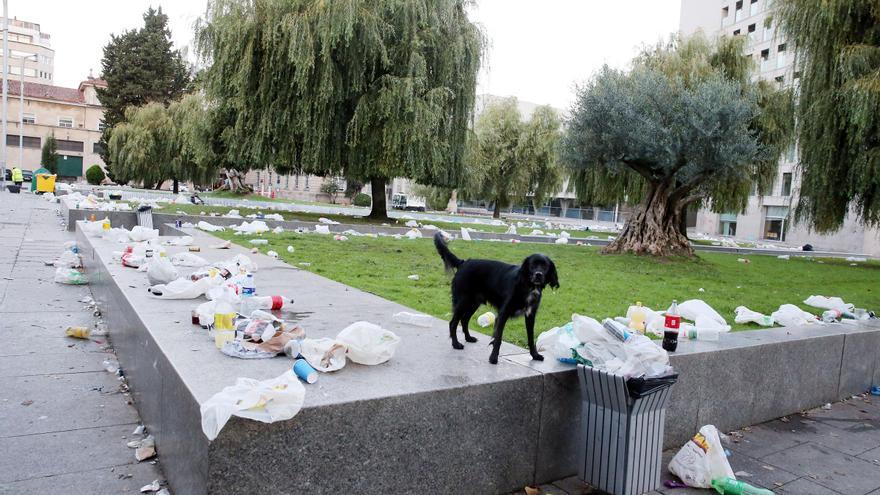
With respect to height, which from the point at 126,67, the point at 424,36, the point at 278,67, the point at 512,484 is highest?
the point at 126,67

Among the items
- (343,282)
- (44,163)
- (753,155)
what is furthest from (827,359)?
(44,163)

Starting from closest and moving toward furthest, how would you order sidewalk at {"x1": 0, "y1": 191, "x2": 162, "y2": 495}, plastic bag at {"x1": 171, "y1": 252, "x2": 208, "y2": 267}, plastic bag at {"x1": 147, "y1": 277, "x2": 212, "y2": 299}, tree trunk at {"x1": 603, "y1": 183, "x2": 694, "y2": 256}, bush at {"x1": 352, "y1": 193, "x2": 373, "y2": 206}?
sidewalk at {"x1": 0, "y1": 191, "x2": 162, "y2": 495}
plastic bag at {"x1": 147, "y1": 277, "x2": 212, "y2": 299}
plastic bag at {"x1": 171, "y1": 252, "x2": 208, "y2": 267}
tree trunk at {"x1": 603, "y1": 183, "x2": 694, "y2": 256}
bush at {"x1": 352, "y1": 193, "x2": 373, "y2": 206}

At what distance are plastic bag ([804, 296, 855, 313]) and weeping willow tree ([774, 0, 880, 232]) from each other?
30.6ft

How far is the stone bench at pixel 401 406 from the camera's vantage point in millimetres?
2664

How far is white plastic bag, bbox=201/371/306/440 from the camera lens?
246 cm

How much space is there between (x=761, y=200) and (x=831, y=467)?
44.9m

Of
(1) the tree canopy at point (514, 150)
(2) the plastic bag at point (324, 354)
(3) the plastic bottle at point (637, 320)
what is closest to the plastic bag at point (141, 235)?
(2) the plastic bag at point (324, 354)

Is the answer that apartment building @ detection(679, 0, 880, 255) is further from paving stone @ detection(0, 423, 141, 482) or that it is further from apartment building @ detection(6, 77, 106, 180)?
apartment building @ detection(6, 77, 106, 180)

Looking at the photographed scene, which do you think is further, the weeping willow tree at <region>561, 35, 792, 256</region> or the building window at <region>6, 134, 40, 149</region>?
the building window at <region>6, 134, 40, 149</region>

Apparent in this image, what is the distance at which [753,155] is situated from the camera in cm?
1427

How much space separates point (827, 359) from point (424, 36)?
1630 centimetres

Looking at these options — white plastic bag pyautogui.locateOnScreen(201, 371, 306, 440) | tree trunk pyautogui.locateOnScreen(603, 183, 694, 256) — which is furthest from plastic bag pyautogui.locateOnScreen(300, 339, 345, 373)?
tree trunk pyautogui.locateOnScreen(603, 183, 694, 256)

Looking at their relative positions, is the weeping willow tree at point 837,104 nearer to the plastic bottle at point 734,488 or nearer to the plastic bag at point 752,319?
the plastic bag at point 752,319

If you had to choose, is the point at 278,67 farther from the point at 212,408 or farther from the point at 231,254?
the point at 212,408
